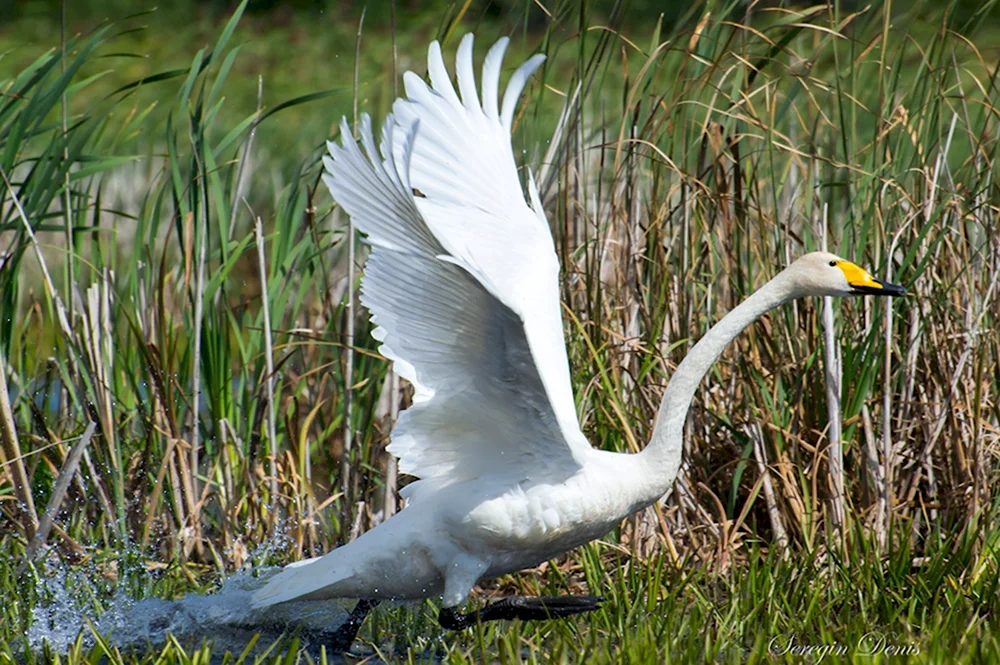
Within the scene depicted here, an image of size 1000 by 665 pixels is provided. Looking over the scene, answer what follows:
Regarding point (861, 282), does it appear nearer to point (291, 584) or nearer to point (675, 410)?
point (675, 410)

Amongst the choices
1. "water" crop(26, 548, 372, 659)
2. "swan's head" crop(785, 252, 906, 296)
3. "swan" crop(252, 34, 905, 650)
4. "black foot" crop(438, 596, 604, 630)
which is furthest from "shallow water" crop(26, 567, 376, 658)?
"swan's head" crop(785, 252, 906, 296)

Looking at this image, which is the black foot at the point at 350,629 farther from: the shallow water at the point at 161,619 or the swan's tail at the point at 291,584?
the swan's tail at the point at 291,584

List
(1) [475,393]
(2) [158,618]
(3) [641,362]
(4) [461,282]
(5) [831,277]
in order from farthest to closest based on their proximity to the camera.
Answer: (3) [641,362], (2) [158,618], (5) [831,277], (1) [475,393], (4) [461,282]

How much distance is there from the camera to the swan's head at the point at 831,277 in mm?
4098

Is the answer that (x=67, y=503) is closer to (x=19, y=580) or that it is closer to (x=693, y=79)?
→ (x=19, y=580)

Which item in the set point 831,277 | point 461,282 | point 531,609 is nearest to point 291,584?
point 531,609

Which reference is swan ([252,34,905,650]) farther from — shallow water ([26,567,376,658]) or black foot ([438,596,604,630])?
shallow water ([26,567,376,658])

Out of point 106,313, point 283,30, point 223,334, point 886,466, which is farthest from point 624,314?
point 283,30

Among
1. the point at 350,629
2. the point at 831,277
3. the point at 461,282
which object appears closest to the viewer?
the point at 461,282

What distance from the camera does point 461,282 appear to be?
3.58 meters

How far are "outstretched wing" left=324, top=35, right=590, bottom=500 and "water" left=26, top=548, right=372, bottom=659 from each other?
65 centimetres

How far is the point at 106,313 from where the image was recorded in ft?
15.7

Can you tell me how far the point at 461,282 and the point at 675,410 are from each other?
0.89 metres

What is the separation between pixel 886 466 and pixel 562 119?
68.2 inches
